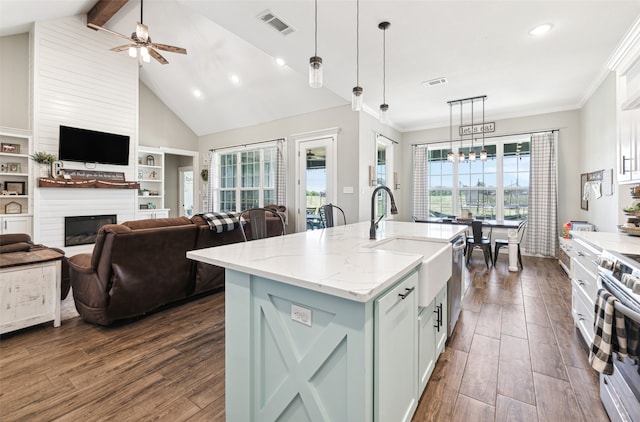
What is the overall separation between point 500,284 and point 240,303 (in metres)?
3.78

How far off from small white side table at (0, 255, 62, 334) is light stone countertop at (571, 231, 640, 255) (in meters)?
4.17

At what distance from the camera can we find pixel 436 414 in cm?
159

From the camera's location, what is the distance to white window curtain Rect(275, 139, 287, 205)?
613 centimetres

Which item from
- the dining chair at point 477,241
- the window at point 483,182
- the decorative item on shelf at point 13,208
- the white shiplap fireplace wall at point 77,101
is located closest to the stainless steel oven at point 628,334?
the dining chair at point 477,241

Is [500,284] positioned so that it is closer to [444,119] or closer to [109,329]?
[444,119]

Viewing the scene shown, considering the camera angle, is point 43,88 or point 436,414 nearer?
point 436,414

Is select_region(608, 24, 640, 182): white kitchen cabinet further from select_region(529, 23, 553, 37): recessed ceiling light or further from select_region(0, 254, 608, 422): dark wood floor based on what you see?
select_region(0, 254, 608, 422): dark wood floor

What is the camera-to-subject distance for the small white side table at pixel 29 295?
2277mm

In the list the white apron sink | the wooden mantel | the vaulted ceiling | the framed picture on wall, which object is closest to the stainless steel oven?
the white apron sink

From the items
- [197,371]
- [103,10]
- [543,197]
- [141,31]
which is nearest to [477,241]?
[543,197]

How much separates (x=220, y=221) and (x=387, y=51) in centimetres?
272

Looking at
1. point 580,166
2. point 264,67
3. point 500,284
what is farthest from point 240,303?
point 580,166

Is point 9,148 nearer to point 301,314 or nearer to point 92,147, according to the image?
point 92,147

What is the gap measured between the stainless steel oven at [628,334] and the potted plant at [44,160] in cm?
694
